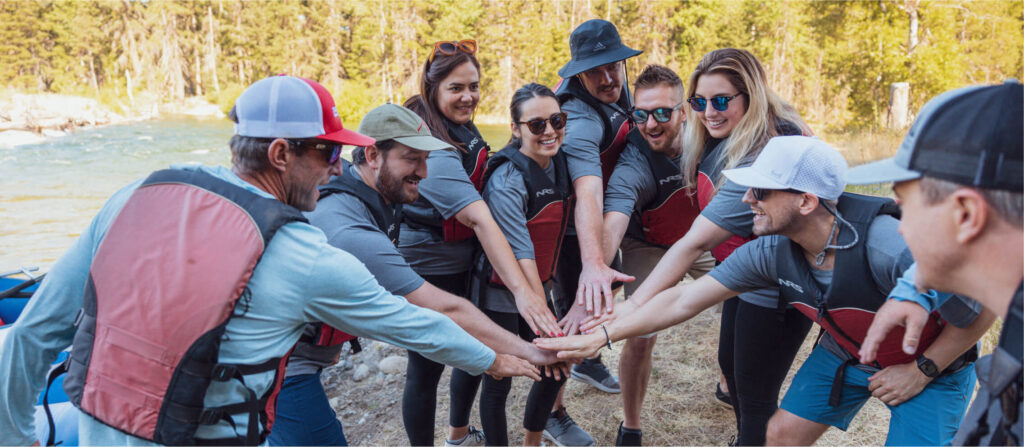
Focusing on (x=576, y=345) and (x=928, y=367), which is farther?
(x=576, y=345)

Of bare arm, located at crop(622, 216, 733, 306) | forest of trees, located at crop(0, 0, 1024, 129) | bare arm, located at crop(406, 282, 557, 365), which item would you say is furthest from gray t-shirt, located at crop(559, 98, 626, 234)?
forest of trees, located at crop(0, 0, 1024, 129)

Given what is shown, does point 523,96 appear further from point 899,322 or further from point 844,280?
point 899,322

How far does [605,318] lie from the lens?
3.50 m

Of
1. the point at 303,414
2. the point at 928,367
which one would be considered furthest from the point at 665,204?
the point at 303,414

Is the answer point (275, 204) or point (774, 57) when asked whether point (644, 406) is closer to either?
point (275, 204)

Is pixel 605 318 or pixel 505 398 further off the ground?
pixel 605 318

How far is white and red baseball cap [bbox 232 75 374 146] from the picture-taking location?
2072mm

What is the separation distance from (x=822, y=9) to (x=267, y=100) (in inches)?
1116

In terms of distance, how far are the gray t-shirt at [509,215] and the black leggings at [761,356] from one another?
121 cm

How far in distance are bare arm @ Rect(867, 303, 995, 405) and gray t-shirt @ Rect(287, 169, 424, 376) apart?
2.05 metres

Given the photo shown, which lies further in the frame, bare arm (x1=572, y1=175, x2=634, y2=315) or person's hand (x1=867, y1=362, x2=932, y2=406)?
bare arm (x1=572, y1=175, x2=634, y2=315)

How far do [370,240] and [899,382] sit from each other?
7.63 feet

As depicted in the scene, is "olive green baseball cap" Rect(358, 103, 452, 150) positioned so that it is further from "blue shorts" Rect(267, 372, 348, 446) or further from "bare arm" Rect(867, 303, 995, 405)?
"bare arm" Rect(867, 303, 995, 405)

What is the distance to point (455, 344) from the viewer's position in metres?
2.41
